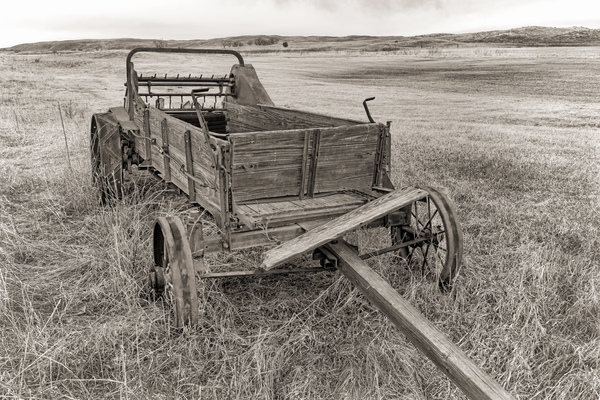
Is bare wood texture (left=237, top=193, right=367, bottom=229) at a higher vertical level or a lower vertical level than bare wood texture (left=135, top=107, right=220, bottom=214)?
lower

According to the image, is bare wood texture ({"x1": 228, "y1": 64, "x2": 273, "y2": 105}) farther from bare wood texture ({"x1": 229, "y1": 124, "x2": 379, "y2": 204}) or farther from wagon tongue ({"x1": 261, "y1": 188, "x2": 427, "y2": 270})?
wagon tongue ({"x1": 261, "y1": 188, "x2": 427, "y2": 270})

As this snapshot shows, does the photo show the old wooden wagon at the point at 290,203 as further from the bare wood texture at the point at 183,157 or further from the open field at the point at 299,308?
the open field at the point at 299,308

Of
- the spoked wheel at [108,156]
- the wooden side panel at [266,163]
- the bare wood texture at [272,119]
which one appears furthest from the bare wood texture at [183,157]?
the bare wood texture at [272,119]

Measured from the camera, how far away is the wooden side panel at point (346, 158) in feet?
11.8

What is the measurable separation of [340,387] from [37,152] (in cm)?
737

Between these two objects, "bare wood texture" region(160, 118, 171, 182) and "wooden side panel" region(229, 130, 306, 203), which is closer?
"wooden side panel" region(229, 130, 306, 203)

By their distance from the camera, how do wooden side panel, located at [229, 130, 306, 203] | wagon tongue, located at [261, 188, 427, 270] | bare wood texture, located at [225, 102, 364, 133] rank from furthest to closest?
1. bare wood texture, located at [225, 102, 364, 133]
2. wooden side panel, located at [229, 130, 306, 203]
3. wagon tongue, located at [261, 188, 427, 270]

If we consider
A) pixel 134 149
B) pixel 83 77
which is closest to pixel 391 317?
pixel 134 149

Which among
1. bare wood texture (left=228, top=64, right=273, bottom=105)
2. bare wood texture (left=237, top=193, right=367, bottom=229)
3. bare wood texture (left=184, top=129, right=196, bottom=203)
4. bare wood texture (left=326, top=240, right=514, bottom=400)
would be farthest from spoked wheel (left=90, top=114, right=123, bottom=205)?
bare wood texture (left=326, top=240, right=514, bottom=400)

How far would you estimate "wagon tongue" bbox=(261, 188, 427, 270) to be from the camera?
2854 millimetres

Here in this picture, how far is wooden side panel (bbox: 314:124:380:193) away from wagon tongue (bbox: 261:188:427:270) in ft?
1.41

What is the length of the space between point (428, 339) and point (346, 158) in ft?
5.56

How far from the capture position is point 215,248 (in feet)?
10.9

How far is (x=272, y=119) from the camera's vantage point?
17.1ft
